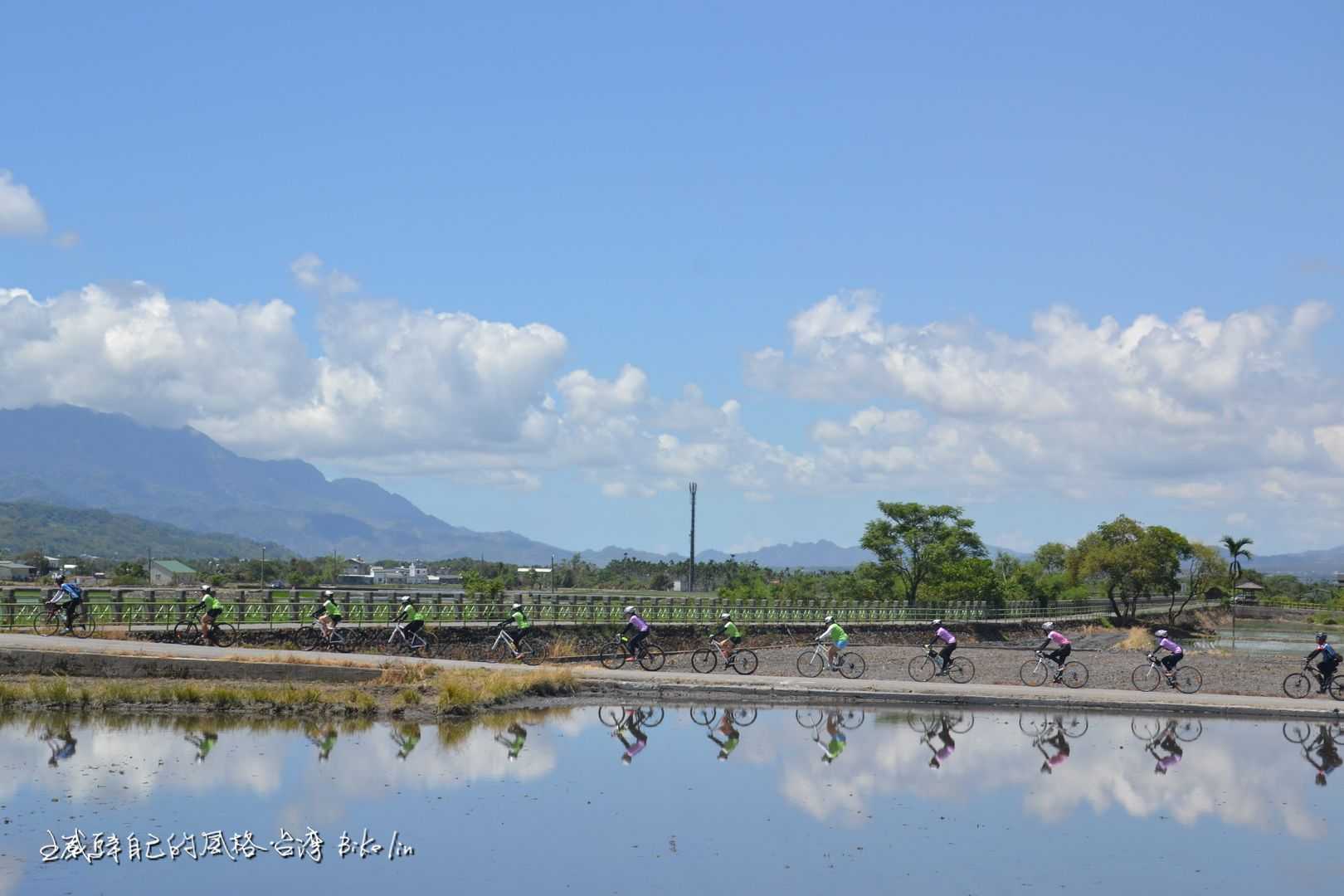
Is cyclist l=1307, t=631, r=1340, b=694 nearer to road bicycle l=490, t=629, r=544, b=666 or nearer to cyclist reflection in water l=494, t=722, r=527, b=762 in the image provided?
cyclist reflection in water l=494, t=722, r=527, b=762

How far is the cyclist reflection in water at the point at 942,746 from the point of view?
2520 centimetres

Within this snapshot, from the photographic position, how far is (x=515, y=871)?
16.3 m

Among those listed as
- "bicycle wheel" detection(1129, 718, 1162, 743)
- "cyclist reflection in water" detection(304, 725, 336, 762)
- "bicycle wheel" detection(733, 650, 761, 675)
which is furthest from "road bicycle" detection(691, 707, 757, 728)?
"bicycle wheel" detection(1129, 718, 1162, 743)

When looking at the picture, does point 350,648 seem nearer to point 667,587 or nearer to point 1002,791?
point 1002,791

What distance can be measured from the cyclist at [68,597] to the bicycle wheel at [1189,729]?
3049cm

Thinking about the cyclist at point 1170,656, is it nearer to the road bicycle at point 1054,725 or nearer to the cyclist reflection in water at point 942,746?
the road bicycle at point 1054,725

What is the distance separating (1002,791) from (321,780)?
438 inches

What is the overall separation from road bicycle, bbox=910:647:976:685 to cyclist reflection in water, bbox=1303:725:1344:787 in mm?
10899

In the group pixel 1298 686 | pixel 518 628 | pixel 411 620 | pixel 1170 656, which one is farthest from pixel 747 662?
pixel 1298 686

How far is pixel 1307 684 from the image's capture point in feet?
128

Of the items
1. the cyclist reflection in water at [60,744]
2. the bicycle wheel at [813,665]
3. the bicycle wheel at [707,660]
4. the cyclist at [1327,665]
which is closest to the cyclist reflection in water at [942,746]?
the bicycle wheel at [813,665]

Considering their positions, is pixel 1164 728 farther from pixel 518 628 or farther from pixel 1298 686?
pixel 518 628

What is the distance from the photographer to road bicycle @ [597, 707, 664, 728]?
2989cm

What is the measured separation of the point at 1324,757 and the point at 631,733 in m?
14.3
